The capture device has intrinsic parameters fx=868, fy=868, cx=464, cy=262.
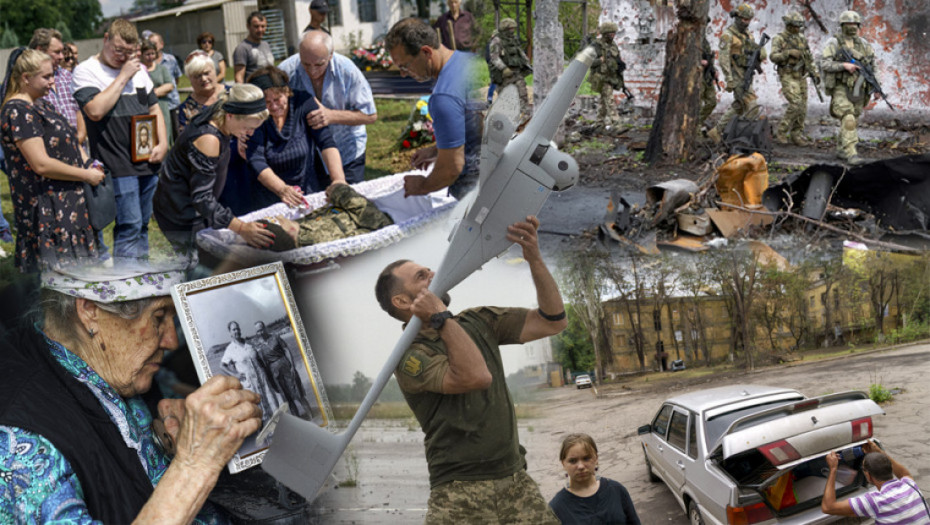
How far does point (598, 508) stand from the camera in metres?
2.48

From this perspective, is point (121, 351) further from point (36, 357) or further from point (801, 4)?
point (801, 4)

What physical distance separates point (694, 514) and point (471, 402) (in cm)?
72

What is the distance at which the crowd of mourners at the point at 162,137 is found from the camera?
252 cm

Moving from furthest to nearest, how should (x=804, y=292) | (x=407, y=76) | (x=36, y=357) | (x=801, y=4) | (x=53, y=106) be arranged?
(x=801, y=4) → (x=53, y=106) → (x=804, y=292) → (x=407, y=76) → (x=36, y=357)

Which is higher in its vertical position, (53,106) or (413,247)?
(53,106)

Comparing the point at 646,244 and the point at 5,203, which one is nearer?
the point at 646,244

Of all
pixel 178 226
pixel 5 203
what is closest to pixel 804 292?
pixel 178 226

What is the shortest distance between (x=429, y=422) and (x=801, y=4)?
2.37 meters

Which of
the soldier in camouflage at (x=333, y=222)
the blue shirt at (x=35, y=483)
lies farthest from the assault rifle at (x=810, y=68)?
the blue shirt at (x=35, y=483)

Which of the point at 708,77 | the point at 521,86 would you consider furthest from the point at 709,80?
the point at 521,86

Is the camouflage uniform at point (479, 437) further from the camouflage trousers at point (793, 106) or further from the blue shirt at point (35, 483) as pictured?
the camouflage trousers at point (793, 106)

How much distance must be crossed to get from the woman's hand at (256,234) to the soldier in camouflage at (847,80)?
2347 mm

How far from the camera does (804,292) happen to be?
271cm

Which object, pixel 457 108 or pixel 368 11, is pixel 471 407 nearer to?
pixel 457 108
